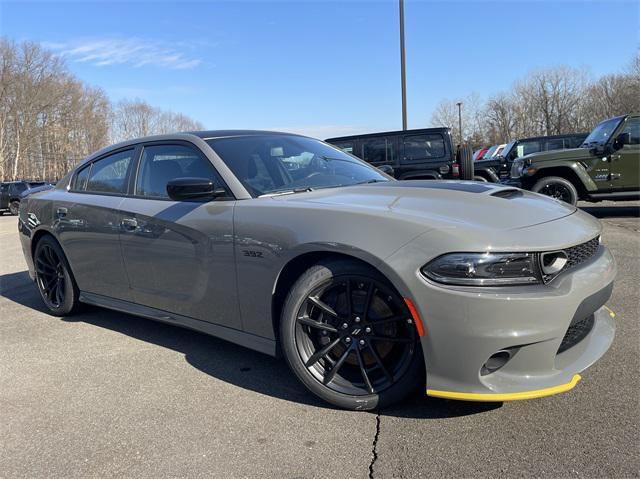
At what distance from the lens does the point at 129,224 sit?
11.9 ft

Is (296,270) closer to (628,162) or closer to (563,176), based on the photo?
(563,176)

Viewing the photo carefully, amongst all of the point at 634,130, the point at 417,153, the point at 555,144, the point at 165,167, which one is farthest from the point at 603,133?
the point at 165,167

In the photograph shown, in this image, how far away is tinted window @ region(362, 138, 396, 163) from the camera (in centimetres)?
1112

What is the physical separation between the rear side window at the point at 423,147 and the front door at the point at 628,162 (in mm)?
3342

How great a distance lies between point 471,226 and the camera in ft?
7.63

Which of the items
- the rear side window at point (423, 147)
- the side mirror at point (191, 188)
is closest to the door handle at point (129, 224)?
the side mirror at point (191, 188)

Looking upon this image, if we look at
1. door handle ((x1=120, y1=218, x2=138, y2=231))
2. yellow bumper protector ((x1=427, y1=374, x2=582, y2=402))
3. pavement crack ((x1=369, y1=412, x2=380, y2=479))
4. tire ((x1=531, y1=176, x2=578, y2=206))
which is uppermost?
door handle ((x1=120, y1=218, x2=138, y2=231))

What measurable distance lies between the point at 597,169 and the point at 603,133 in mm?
905

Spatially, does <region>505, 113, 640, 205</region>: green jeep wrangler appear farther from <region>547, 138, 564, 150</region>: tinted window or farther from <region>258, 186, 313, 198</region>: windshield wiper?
<region>547, 138, 564, 150</region>: tinted window

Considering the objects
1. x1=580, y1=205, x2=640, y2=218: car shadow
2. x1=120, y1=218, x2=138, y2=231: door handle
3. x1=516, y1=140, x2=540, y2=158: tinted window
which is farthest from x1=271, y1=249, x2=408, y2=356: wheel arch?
x1=516, y1=140, x2=540, y2=158: tinted window

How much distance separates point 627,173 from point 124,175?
9.61 metres

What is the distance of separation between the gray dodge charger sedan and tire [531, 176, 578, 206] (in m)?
7.12

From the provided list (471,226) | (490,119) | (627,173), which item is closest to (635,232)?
(627,173)

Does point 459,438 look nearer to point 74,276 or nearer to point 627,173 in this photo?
point 74,276
